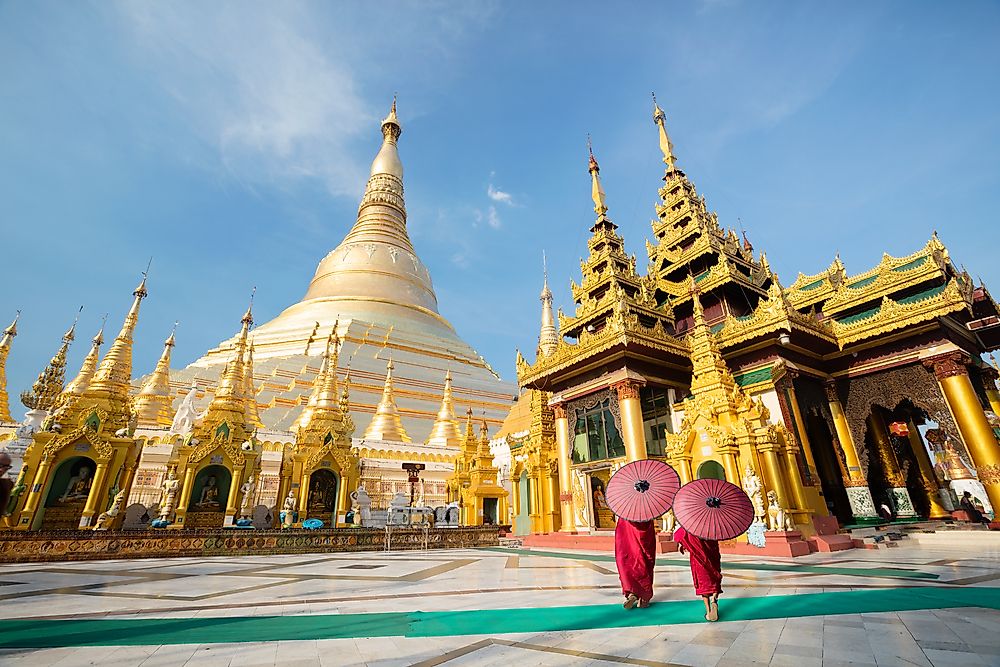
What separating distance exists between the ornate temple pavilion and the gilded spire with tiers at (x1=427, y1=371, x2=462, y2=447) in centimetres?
1057

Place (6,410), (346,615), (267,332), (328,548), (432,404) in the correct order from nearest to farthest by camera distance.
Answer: (346,615) → (328,548) → (6,410) → (432,404) → (267,332)

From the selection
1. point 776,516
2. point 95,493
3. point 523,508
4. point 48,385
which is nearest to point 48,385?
point 48,385

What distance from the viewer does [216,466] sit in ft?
46.5

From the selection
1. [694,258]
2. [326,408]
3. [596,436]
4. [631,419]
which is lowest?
[596,436]

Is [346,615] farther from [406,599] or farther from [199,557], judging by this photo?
[199,557]

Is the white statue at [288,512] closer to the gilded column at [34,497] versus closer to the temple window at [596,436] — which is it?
the gilded column at [34,497]

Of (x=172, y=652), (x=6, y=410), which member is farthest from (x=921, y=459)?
(x=6, y=410)

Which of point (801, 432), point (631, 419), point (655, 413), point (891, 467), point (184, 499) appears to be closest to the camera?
point (801, 432)

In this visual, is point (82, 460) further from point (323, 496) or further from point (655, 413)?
point (655, 413)

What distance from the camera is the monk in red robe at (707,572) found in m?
3.44

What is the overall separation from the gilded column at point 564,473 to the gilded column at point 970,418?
8.82m

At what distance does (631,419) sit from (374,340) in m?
25.3

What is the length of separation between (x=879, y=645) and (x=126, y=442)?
1673 centimetres

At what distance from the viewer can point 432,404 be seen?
99.5 feet
